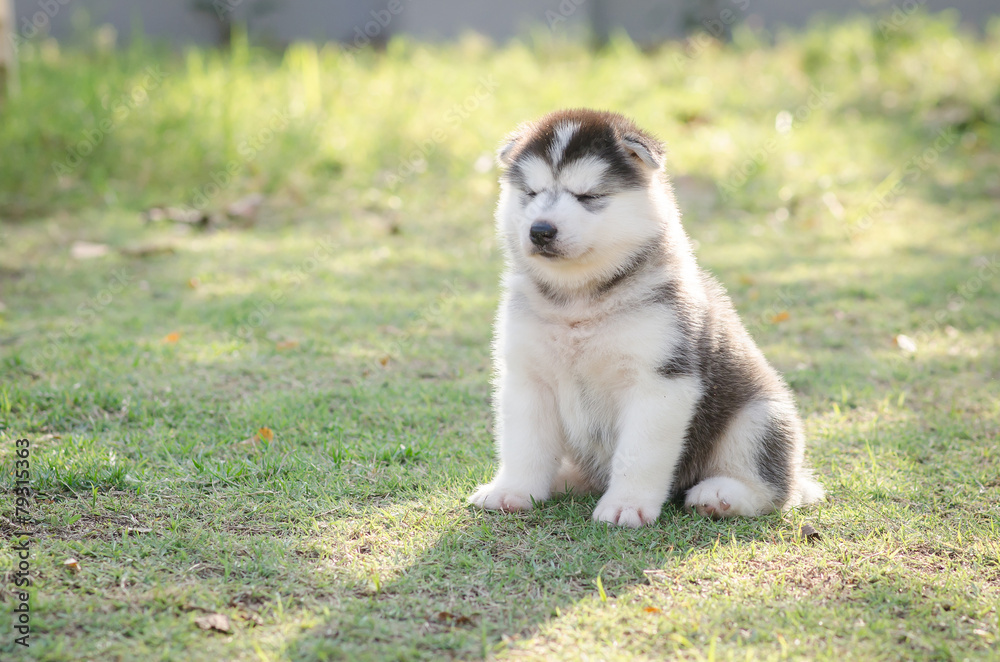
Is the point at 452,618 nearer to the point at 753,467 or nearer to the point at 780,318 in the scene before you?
the point at 753,467

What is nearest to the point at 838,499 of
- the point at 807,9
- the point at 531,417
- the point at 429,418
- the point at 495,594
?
the point at 531,417

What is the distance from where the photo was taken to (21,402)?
4121 mm

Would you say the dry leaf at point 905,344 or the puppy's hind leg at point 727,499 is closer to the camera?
the puppy's hind leg at point 727,499

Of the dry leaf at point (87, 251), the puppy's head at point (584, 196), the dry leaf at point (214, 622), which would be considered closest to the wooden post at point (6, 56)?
the dry leaf at point (87, 251)

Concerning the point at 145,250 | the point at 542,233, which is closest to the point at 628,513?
the point at 542,233

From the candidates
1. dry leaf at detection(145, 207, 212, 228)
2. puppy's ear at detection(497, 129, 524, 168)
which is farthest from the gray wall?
puppy's ear at detection(497, 129, 524, 168)

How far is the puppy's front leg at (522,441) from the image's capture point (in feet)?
10.7

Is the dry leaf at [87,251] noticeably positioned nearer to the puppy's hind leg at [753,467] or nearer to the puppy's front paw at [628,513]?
the puppy's front paw at [628,513]

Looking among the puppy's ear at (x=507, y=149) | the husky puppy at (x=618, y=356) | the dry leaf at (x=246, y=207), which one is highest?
the puppy's ear at (x=507, y=149)

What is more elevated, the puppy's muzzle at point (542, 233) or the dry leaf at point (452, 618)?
the puppy's muzzle at point (542, 233)

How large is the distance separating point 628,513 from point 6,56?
7.57 m

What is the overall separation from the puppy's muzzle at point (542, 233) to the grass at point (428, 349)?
3.15 feet

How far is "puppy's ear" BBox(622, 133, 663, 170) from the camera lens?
3.18m

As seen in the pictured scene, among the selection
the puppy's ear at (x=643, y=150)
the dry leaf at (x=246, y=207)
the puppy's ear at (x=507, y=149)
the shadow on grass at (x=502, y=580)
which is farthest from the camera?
the dry leaf at (x=246, y=207)
